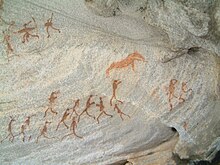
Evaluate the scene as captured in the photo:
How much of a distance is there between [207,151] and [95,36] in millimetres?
1767

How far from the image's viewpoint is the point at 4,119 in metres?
4.32

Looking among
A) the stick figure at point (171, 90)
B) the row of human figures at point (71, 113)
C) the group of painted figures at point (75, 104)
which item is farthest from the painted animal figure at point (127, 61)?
the stick figure at point (171, 90)

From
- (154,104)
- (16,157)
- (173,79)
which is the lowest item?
(16,157)

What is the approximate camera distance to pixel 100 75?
438cm

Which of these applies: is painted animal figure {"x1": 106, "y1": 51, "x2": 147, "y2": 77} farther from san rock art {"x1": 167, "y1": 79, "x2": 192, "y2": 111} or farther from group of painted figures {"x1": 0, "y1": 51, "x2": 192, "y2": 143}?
san rock art {"x1": 167, "y1": 79, "x2": 192, "y2": 111}

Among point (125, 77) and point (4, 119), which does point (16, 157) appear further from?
point (125, 77)

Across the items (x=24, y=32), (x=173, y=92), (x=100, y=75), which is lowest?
(x=173, y=92)

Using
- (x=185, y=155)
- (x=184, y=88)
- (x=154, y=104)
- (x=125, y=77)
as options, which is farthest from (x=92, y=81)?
(x=185, y=155)

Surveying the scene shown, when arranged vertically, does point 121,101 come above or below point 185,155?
above

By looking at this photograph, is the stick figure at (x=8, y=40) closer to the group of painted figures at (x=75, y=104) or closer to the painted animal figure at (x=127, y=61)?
the group of painted figures at (x=75, y=104)

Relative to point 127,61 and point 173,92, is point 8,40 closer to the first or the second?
point 127,61

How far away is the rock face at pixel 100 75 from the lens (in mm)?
4266

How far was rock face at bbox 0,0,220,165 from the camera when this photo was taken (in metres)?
4.27

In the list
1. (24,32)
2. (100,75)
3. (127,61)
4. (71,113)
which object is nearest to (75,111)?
(71,113)
